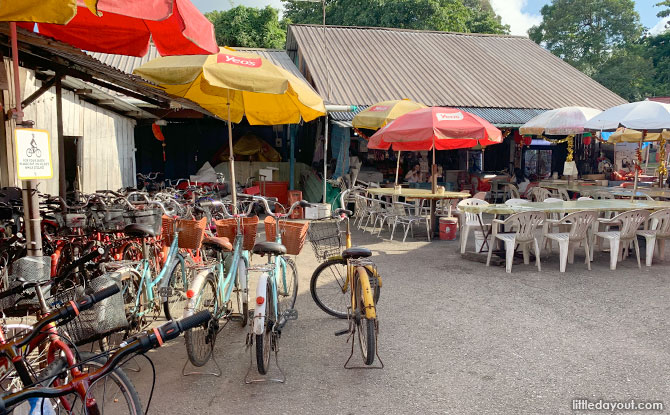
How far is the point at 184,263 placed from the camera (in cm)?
505

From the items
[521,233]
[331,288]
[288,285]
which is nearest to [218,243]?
[288,285]

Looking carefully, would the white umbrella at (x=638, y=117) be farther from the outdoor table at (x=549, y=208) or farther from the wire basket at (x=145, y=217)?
the wire basket at (x=145, y=217)

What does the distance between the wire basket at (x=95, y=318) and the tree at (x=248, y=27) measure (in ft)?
82.0

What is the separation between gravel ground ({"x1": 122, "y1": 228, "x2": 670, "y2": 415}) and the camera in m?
3.59

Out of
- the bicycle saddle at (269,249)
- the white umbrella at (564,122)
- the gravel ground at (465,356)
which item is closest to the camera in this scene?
the gravel ground at (465,356)

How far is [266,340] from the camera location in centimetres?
396

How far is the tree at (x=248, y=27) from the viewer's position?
2655cm

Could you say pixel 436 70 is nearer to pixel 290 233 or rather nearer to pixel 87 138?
pixel 87 138

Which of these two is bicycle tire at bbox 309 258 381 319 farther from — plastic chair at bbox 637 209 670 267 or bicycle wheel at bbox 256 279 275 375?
plastic chair at bbox 637 209 670 267

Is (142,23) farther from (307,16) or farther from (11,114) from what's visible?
(307,16)

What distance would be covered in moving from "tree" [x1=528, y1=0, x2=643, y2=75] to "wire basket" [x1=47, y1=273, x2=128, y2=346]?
37.4m

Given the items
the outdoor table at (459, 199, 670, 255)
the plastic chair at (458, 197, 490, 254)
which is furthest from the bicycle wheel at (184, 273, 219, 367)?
the plastic chair at (458, 197, 490, 254)

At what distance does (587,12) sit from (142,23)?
3935 centimetres

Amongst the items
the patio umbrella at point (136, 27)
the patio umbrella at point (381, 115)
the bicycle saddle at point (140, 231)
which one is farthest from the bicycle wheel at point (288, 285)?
the patio umbrella at point (381, 115)
